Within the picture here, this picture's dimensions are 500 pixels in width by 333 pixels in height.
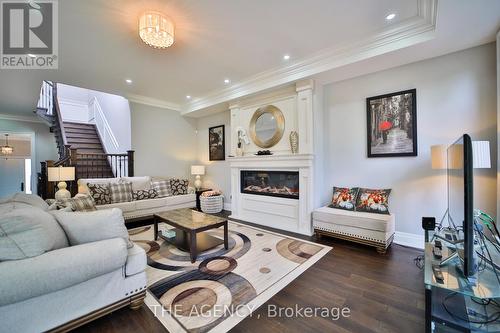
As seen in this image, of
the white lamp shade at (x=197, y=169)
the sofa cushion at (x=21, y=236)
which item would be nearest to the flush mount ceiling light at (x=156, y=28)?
the sofa cushion at (x=21, y=236)

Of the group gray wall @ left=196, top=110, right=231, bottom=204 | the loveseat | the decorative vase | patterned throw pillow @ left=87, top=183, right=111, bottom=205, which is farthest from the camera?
gray wall @ left=196, top=110, right=231, bottom=204

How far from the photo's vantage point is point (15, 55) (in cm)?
309

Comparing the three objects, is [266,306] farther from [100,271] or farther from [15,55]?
[15,55]

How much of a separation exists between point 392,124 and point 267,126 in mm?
2175

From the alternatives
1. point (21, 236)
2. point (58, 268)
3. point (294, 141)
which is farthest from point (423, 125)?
point (21, 236)

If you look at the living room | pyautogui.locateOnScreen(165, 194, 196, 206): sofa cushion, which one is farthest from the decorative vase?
pyautogui.locateOnScreen(165, 194, 196, 206): sofa cushion

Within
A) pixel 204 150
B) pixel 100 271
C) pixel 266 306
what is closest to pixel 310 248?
pixel 266 306

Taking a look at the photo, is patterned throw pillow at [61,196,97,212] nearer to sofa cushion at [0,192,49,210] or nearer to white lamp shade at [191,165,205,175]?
sofa cushion at [0,192,49,210]

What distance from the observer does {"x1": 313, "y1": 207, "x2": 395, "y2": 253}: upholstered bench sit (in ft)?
9.17

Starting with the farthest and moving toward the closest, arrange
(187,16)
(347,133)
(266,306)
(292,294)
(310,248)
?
(347,133), (310,248), (187,16), (292,294), (266,306)

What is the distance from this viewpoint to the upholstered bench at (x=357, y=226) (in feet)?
9.17

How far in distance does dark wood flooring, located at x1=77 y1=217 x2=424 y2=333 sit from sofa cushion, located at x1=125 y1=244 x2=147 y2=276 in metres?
0.34

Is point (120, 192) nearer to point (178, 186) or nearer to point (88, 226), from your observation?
point (178, 186)

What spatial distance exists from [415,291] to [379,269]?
0.42 m
